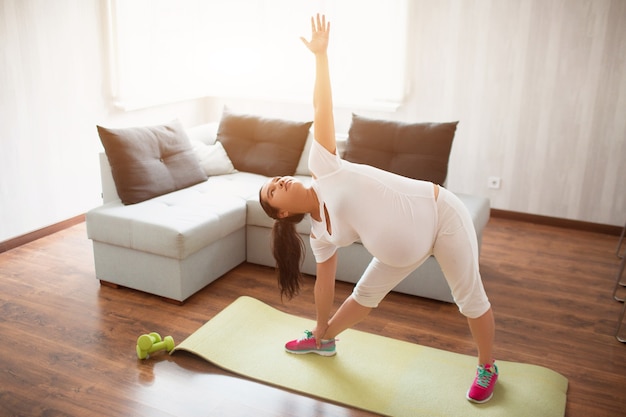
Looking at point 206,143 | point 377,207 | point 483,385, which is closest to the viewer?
point 377,207

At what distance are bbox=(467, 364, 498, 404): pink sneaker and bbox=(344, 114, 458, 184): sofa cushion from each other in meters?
1.41

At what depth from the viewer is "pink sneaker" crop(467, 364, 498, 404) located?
247cm

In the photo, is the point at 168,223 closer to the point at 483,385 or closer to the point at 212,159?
the point at 212,159

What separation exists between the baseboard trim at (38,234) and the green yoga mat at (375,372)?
5.74 ft

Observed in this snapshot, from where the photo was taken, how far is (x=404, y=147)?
12.4 feet

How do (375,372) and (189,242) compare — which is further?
(189,242)

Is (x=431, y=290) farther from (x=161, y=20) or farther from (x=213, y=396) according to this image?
(x=161, y=20)

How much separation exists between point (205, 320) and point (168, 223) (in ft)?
1.78

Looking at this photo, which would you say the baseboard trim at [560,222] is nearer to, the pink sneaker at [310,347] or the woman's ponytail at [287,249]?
the pink sneaker at [310,347]

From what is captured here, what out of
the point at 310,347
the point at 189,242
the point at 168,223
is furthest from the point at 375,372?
the point at 168,223

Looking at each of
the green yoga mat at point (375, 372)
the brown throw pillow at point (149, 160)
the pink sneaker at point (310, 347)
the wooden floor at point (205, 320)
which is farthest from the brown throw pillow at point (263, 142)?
the pink sneaker at point (310, 347)

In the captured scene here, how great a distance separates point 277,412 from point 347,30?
135 inches

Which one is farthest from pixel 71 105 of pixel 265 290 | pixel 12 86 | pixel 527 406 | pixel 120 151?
pixel 527 406

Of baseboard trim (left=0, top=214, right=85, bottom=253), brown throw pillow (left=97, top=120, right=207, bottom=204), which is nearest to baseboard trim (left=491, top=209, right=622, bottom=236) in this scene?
brown throw pillow (left=97, top=120, right=207, bottom=204)
